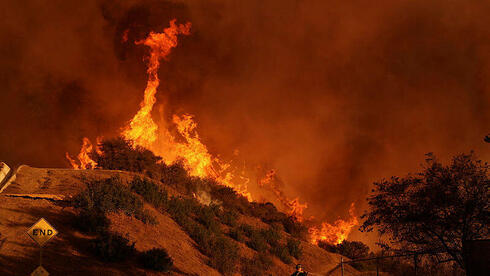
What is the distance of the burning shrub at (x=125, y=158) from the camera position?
2903 centimetres

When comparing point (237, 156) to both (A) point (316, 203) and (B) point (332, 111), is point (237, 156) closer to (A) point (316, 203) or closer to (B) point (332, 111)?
(A) point (316, 203)

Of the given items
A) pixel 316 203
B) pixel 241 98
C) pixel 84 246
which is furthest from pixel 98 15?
pixel 84 246

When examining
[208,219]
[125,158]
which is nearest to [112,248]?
[208,219]

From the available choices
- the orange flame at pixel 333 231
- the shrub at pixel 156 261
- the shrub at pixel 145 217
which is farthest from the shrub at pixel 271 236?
the shrub at pixel 156 261

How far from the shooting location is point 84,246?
13281mm

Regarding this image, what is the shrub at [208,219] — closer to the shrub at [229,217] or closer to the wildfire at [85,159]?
the shrub at [229,217]

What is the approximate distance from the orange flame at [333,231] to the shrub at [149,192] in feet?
47.7

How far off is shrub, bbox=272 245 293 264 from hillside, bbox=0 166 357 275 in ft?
1.23

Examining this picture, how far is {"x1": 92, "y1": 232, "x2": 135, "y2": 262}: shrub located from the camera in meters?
12.9

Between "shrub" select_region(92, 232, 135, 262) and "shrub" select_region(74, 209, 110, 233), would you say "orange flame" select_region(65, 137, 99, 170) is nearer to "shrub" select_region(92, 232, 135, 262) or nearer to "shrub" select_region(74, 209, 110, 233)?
"shrub" select_region(74, 209, 110, 233)

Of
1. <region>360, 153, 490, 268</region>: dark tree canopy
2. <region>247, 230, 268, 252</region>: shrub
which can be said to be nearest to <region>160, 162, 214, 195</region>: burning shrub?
<region>247, 230, 268, 252</region>: shrub

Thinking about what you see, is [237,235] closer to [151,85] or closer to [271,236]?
[271,236]

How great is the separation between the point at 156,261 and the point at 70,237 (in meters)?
3.16

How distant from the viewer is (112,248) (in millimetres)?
12984
